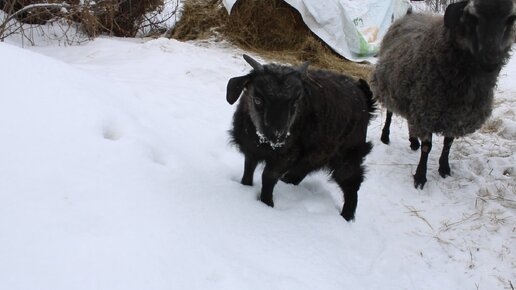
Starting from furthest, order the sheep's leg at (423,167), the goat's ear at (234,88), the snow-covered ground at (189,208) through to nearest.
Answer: the sheep's leg at (423,167), the goat's ear at (234,88), the snow-covered ground at (189,208)

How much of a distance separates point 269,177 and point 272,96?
70 centimetres

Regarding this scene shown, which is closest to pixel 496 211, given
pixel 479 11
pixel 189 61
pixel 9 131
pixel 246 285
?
pixel 479 11

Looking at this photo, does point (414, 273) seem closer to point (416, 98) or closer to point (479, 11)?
point (416, 98)

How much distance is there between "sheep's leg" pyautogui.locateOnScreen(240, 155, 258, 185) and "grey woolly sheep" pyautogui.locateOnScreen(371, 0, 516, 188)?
6.47ft

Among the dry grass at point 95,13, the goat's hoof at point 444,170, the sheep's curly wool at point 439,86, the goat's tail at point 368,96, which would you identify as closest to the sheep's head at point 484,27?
the sheep's curly wool at point 439,86

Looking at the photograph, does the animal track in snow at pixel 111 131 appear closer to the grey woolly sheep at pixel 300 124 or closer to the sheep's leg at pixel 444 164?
the grey woolly sheep at pixel 300 124

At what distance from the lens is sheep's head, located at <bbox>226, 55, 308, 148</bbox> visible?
3217 mm

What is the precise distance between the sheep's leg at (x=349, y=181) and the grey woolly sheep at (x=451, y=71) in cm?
116

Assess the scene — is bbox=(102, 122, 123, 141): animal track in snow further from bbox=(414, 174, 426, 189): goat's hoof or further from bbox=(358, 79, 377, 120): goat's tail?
bbox=(414, 174, 426, 189): goat's hoof

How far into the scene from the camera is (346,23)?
9.02m

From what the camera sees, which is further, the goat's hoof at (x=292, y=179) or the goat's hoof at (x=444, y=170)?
the goat's hoof at (x=444, y=170)

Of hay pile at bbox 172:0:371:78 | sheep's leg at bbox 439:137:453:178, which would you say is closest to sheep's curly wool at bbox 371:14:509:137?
sheep's leg at bbox 439:137:453:178

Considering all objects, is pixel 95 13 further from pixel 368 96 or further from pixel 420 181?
pixel 420 181

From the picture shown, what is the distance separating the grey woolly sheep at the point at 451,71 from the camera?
4129 mm
